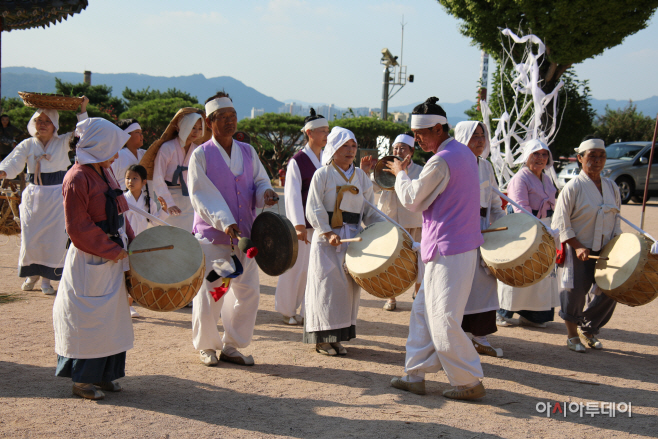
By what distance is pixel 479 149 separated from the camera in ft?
16.4

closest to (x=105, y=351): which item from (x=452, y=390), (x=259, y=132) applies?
(x=452, y=390)

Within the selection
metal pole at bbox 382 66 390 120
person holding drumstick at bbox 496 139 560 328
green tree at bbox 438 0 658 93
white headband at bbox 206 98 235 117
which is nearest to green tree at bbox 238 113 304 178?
metal pole at bbox 382 66 390 120

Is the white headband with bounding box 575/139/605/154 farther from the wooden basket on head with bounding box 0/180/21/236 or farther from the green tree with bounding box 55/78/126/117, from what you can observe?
the green tree with bounding box 55/78/126/117

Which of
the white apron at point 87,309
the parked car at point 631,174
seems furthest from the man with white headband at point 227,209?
the parked car at point 631,174

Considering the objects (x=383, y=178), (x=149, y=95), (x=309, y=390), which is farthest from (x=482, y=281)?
(x=149, y=95)

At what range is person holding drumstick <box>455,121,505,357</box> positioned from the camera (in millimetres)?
4781

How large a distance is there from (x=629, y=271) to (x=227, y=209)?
3.15 meters

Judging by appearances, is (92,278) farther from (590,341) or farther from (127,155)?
(590,341)

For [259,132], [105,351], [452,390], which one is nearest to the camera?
[105,351]

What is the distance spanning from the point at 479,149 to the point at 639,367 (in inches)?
87.2

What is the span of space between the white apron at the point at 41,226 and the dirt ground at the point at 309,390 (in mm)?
769

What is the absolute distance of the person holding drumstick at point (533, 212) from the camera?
568 centimetres

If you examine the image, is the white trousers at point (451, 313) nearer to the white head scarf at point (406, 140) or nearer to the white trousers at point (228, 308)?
the white trousers at point (228, 308)

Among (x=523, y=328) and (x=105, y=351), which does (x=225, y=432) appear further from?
(x=523, y=328)
